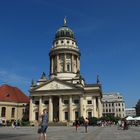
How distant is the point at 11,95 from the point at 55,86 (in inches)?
817

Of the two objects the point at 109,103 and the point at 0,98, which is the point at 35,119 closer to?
the point at 0,98

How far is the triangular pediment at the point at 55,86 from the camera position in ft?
281

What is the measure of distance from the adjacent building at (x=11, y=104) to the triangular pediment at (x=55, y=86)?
1315cm

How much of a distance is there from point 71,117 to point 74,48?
28056 millimetres

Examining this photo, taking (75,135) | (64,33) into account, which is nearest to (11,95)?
(64,33)

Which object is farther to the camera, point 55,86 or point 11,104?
point 11,104

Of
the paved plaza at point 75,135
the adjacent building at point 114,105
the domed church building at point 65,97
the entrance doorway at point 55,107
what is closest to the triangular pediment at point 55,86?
the domed church building at point 65,97

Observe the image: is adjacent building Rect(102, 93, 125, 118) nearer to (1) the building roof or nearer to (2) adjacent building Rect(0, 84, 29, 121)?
(1) the building roof

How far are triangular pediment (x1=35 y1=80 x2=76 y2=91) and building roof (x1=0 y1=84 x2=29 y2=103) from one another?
536 inches

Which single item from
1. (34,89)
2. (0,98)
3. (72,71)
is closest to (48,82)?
(34,89)

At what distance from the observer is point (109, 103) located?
535 ft

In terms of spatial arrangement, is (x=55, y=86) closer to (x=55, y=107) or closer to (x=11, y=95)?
(x=55, y=107)

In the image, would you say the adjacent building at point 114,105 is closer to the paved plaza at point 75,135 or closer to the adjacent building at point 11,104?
the adjacent building at point 11,104

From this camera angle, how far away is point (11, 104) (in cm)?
9400
